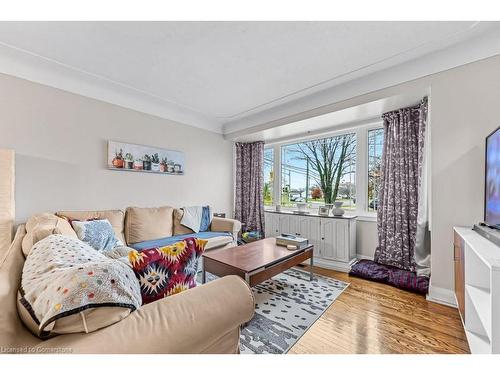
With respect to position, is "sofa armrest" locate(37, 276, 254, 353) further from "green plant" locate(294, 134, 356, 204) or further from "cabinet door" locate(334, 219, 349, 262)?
"green plant" locate(294, 134, 356, 204)

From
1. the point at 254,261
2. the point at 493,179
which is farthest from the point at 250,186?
the point at 493,179

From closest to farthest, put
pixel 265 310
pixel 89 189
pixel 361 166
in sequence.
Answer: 1. pixel 265 310
2. pixel 89 189
3. pixel 361 166

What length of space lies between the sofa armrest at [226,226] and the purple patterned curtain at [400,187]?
6.75 feet

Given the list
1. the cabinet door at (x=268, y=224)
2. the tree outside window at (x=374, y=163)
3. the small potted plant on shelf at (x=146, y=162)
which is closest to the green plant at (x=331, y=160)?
the tree outside window at (x=374, y=163)

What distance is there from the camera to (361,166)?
3559 mm

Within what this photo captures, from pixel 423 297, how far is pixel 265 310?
5.48 feet

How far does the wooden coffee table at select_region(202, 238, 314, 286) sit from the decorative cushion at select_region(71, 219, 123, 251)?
3.43 ft

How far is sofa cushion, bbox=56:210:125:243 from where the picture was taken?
2.50 meters

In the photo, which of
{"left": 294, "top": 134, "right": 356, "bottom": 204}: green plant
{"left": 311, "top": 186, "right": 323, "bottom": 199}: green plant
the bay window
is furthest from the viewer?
{"left": 311, "top": 186, "right": 323, "bottom": 199}: green plant

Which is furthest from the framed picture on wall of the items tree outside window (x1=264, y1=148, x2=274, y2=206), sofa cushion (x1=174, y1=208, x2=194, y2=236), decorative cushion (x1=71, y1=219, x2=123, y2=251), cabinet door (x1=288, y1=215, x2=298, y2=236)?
cabinet door (x1=288, y1=215, x2=298, y2=236)

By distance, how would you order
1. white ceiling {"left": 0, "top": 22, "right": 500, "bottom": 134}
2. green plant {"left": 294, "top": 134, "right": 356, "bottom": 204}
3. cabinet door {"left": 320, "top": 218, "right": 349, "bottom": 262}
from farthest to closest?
1. green plant {"left": 294, "top": 134, "right": 356, "bottom": 204}
2. cabinet door {"left": 320, "top": 218, "right": 349, "bottom": 262}
3. white ceiling {"left": 0, "top": 22, "right": 500, "bottom": 134}

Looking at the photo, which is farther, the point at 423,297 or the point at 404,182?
the point at 404,182
